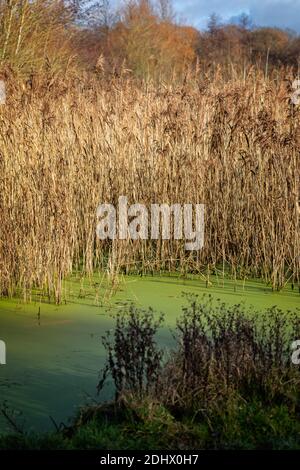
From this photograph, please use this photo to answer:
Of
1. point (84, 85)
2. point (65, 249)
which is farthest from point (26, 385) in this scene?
point (84, 85)

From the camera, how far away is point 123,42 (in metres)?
22.5

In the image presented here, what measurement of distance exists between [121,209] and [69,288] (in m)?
0.77

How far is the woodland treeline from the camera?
991cm

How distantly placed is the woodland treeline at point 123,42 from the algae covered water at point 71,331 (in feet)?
5.11

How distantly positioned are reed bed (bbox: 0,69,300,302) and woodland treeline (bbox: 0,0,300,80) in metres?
0.38

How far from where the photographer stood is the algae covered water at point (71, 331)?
340 centimetres

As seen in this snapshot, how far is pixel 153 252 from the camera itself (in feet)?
19.7
